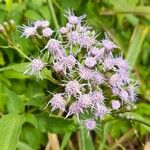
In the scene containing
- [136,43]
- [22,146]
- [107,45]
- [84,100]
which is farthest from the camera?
[136,43]

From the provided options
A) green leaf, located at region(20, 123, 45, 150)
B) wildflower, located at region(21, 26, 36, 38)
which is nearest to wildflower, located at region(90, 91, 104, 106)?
wildflower, located at region(21, 26, 36, 38)

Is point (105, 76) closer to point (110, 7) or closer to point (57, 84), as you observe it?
point (57, 84)

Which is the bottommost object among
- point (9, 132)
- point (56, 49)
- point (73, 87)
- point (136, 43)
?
point (9, 132)

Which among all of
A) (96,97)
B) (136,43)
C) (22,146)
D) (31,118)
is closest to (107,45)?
(96,97)

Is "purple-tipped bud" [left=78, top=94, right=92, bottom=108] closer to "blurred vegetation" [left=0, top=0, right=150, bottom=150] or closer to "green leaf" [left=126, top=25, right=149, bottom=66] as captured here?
"blurred vegetation" [left=0, top=0, right=150, bottom=150]

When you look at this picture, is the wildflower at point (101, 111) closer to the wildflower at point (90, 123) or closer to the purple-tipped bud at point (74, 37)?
the wildflower at point (90, 123)

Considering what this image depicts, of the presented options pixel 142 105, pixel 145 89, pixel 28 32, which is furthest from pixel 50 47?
pixel 145 89

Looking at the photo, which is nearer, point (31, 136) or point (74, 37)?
point (74, 37)

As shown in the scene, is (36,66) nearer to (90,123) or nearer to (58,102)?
(58,102)
